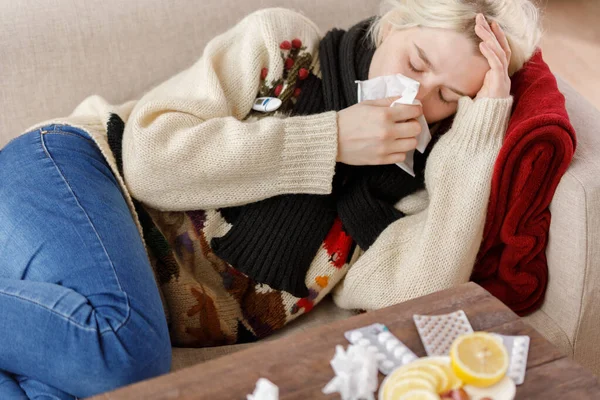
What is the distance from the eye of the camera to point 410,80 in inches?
51.1

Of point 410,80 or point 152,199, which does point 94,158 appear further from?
point 410,80

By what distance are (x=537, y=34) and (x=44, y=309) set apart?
1.06 m

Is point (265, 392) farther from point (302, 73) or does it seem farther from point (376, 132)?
point (302, 73)

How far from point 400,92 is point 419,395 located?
0.71 m

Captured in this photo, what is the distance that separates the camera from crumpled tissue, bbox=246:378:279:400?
0.75 m

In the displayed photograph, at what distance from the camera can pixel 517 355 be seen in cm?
86

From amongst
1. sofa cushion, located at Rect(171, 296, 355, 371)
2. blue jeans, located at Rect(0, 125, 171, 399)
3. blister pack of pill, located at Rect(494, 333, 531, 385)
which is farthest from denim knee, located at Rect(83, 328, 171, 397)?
blister pack of pill, located at Rect(494, 333, 531, 385)

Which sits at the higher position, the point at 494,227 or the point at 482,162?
the point at 482,162

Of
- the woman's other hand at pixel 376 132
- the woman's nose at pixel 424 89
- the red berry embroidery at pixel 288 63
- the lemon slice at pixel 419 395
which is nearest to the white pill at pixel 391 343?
the lemon slice at pixel 419 395

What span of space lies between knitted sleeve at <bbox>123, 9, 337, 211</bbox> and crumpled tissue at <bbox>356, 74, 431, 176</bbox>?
110 mm

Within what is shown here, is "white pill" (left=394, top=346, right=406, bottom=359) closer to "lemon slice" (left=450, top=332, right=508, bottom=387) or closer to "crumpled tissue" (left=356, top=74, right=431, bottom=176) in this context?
"lemon slice" (left=450, top=332, right=508, bottom=387)

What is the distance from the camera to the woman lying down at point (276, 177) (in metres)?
1.19

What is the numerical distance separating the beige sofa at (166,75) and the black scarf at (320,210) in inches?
6.4

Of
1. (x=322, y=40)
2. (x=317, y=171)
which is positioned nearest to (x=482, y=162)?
(x=317, y=171)
